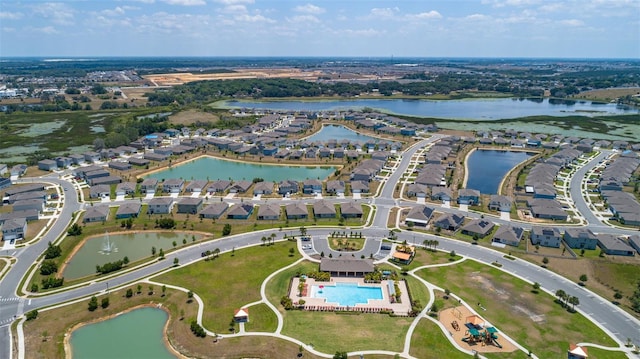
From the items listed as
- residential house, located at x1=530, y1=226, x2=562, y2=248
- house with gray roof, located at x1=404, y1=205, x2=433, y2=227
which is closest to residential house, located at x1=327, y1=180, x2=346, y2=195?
house with gray roof, located at x1=404, y1=205, x2=433, y2=227

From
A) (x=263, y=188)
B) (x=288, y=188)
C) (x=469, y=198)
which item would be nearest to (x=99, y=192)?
(x=263, y=188)

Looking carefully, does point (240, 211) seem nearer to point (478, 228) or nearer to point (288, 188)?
point (288, 188)

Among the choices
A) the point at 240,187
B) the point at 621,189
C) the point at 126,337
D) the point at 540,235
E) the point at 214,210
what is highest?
the point at 621,189

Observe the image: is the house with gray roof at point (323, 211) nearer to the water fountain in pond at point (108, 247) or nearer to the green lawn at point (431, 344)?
the green lawn at point (431, 344)

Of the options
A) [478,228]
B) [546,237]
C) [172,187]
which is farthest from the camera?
[172,187]

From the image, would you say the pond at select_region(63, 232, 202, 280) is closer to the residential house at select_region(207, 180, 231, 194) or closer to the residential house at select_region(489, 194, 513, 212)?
the residential house at select_region(207, 180, 231, 194)

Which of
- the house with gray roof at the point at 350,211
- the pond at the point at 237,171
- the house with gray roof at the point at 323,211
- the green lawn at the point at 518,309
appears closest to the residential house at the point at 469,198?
the house with gray roof at the point at 350,211
